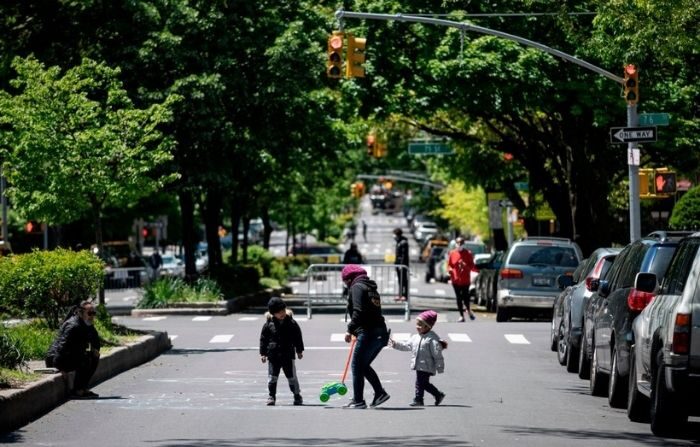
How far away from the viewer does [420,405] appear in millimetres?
17078

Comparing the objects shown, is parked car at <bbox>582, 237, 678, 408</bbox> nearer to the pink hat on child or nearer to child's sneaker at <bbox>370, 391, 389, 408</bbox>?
the pink hat on child

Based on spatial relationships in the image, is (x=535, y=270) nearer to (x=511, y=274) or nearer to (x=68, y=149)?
(x=511, y=274)

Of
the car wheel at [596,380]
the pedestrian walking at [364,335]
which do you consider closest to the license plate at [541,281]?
the car wheel at [596,380]

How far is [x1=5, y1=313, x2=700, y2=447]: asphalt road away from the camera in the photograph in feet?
45.9

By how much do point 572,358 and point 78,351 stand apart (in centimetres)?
742

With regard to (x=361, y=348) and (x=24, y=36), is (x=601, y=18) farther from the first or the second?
(x=24, y=36)

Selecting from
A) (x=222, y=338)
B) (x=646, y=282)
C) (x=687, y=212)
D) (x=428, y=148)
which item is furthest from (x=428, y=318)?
(x=428, y=148)

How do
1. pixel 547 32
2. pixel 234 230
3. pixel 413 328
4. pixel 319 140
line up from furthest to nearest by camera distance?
1. pixel 234 230
2. pixel 319 140
3. pixel 547 32
4. pixel 413 328

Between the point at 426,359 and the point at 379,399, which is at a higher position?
the point at 426,359

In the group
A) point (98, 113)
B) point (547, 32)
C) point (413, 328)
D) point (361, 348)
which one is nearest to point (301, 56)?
point (547, 32)

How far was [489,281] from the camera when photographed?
130ft

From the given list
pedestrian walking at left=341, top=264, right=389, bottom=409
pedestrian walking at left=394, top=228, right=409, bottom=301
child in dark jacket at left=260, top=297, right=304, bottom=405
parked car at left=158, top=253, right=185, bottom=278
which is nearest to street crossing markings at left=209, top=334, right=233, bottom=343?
pedestrian walking at left=394, top=228, right=409, bottom=301

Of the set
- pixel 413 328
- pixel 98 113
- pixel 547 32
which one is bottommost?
pixel 413 328

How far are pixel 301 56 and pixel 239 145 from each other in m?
2.81
